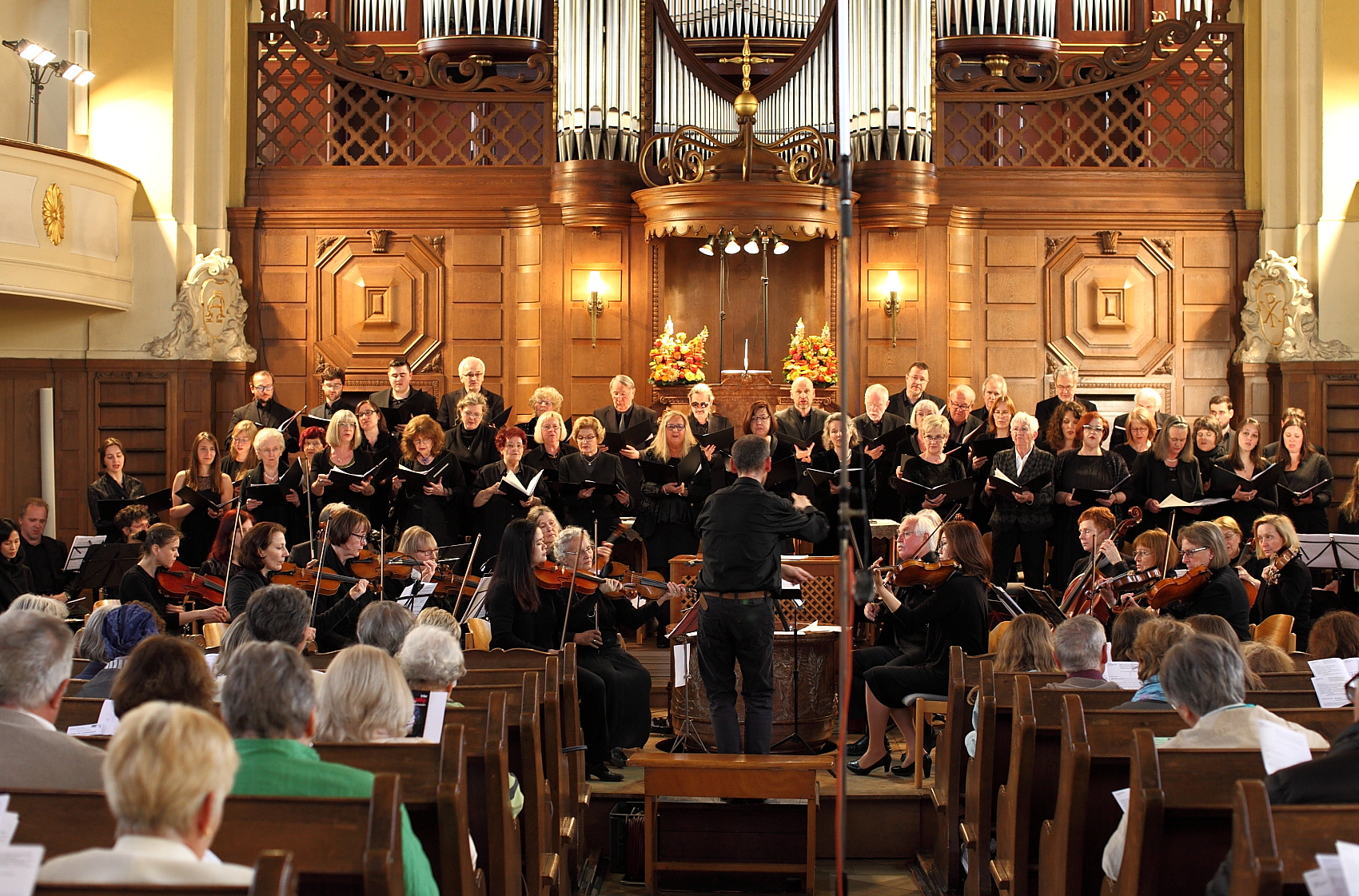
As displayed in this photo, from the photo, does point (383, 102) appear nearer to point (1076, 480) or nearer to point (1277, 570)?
point (1076, 480)

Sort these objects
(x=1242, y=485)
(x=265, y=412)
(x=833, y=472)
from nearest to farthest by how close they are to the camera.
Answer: (x=833, y=472)
(x=1242, y=485)
(x=265, y=412)

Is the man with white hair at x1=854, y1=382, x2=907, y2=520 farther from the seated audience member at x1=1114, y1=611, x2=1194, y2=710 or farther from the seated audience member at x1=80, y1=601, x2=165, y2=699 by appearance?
the seated audience member at x1=80, y1=601, x2=165, y2=699

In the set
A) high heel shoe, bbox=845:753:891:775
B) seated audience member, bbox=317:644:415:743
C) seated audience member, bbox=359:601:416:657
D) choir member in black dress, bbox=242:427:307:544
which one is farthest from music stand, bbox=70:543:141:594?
seated audience member, bbox=317:644:415:743

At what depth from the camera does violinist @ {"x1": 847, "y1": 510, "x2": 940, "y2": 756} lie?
5.97 metres

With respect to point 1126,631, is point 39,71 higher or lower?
higher

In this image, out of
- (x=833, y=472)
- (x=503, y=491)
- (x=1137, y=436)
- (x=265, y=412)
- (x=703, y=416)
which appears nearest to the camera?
(x=503, y=491)

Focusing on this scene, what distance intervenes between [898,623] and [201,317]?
19.8ft

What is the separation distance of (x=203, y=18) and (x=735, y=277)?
4237 mm

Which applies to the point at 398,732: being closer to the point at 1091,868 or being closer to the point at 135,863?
the point at 135,863

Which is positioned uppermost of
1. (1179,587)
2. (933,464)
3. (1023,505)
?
(933,464)

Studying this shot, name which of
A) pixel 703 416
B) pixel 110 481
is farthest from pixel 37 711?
pixel 110 481

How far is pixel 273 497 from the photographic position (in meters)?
7.43

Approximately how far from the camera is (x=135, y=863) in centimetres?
193

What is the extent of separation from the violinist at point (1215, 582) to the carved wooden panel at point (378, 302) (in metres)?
6.12
